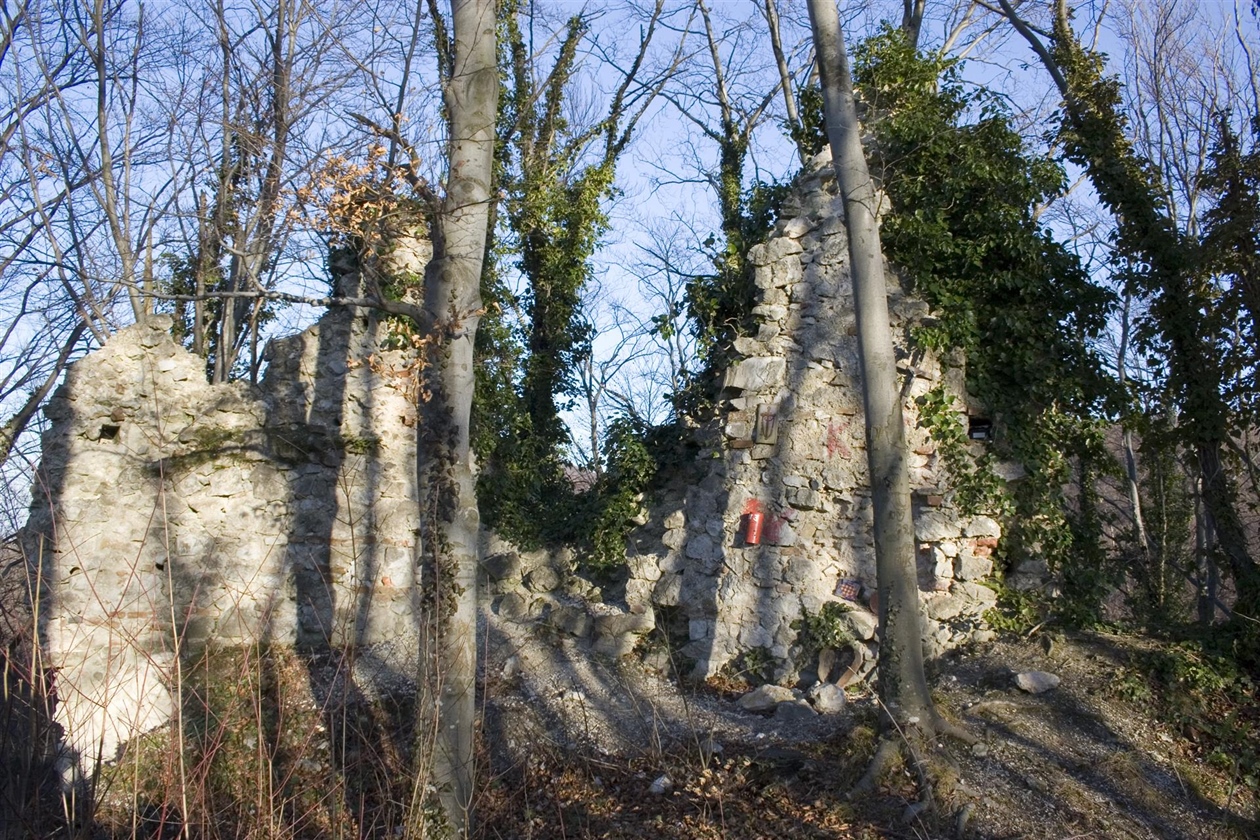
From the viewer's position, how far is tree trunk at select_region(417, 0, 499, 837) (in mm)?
5211

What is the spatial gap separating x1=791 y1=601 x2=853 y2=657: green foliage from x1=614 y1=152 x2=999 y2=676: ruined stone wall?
0.25ft

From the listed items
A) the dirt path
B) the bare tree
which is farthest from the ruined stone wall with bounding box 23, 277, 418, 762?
the bare tree

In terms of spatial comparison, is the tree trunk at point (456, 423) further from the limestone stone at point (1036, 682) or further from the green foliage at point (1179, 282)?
the green foliage at point (1179, 282)

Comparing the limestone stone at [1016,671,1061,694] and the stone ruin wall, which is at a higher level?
the stone ruin wall

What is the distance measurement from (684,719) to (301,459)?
13.2 feet

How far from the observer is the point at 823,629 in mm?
7391

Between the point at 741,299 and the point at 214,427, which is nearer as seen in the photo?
the point at 214,427

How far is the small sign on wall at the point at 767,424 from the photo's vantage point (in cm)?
802

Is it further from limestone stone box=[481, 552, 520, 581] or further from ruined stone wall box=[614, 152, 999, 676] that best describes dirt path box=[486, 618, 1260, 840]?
limestone stone box=[481, 552, 520, 581]

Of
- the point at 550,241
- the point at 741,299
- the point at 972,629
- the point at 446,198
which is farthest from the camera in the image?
the point at 550,241

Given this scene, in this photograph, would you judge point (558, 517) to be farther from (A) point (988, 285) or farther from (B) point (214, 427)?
(A) point (988, 285)

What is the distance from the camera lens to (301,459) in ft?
27.9

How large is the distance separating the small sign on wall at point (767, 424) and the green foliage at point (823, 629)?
140 centimetres

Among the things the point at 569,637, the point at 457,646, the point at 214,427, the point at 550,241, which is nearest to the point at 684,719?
the point at 569,637
